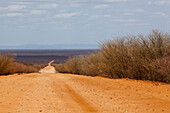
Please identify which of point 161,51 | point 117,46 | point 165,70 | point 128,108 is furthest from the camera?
point 117,46

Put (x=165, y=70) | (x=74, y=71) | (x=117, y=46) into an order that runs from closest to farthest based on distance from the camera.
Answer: (x=165, y=70)
(x=117, y=46)
(x=74, y=71)

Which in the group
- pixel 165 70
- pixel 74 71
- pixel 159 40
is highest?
pixel 159 40

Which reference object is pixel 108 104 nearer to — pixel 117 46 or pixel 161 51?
pixel 161 51

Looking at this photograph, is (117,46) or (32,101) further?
(117,46)

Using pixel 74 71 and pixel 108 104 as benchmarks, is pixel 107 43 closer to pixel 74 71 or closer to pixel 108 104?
pixel 108 104

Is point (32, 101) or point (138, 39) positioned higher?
point (138, 39)

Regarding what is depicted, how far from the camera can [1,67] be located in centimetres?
3703

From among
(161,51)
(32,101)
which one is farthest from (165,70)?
(32,101)

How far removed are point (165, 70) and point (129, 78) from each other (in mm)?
6062

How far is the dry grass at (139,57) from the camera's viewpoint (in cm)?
2088

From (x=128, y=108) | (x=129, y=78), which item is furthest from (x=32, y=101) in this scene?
(x=129, y=78)

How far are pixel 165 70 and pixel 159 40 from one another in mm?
3152

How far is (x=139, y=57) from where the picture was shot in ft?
74.9

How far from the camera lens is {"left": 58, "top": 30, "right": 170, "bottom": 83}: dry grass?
20.9 metres
